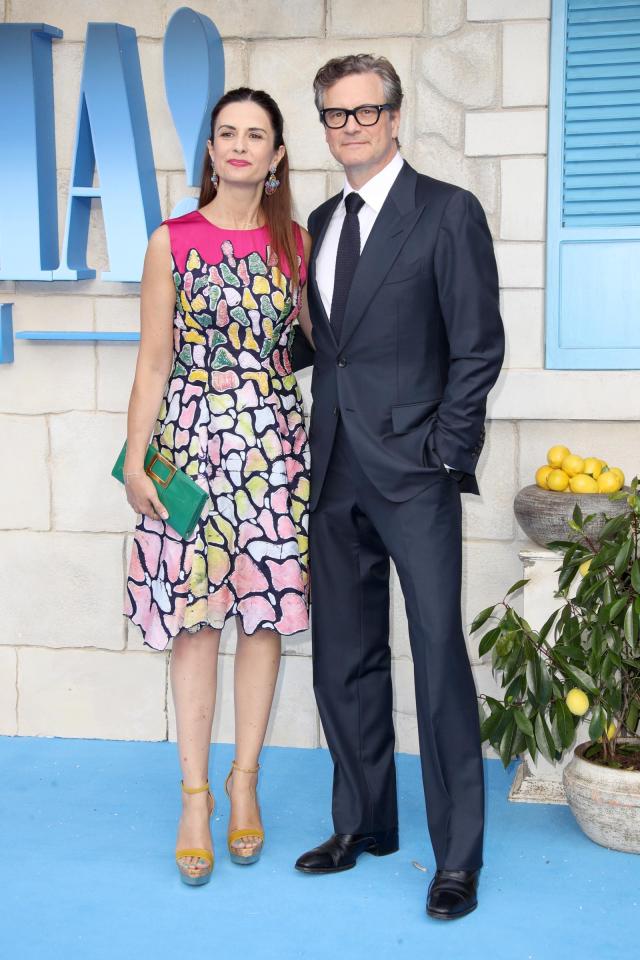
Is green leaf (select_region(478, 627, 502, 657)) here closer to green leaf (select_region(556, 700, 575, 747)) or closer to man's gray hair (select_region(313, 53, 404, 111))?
green leaf (select_region(556, 700, 575, 747))

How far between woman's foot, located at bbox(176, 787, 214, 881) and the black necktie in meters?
1.08

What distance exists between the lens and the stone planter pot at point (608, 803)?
8.70ft

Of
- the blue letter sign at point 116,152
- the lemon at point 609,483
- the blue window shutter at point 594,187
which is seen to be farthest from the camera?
the blue letter sign at point 116,152

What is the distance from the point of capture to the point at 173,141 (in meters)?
3.29

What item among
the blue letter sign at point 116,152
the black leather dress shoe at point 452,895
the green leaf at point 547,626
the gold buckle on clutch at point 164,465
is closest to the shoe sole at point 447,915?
the black leather dress shoe at point 452,895

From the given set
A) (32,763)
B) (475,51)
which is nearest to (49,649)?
(32,763)

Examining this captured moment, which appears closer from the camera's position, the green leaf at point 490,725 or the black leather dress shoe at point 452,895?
the black leather dress shoe at point 452,895

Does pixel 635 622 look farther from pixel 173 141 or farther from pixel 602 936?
pixel 173 141

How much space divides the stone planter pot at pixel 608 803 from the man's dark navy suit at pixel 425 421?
0.42 m

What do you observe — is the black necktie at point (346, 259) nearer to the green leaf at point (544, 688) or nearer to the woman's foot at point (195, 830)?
the green leaf at point (544, 688)

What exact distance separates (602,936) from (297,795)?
3.22 feet

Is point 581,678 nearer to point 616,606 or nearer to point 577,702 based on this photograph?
point 577,702

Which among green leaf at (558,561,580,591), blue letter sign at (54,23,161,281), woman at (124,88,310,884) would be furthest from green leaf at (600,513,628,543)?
blue letter sign at (54,23,161,281)

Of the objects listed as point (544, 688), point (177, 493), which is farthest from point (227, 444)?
point (544, 688)
